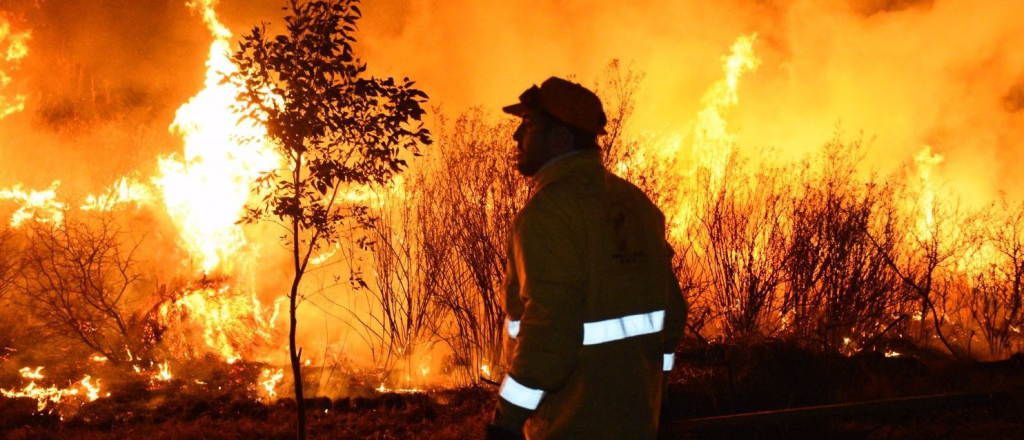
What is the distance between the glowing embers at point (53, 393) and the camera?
22.2 feet

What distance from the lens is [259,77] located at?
4562 mm

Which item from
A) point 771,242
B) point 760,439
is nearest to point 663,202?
point 771,242

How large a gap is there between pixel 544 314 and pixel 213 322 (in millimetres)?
8373

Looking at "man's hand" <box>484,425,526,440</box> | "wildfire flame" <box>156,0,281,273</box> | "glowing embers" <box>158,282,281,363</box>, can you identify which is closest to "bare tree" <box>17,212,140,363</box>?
"glowing embers" <box>158,282,281,363</box>

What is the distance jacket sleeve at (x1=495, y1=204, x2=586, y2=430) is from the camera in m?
2.07

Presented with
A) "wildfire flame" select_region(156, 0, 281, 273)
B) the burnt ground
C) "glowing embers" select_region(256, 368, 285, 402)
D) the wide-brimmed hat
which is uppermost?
"wildfire flame" select_region(156, 0, 281, 273)

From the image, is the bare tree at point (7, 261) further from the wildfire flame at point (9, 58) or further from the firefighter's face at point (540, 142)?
the firefighter's face at point (540, 142)

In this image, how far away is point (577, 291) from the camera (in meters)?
2.17

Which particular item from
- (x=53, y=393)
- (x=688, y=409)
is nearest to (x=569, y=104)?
(x=688, y=409)

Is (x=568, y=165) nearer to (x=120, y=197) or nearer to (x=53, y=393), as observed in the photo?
(x=53, y=393)

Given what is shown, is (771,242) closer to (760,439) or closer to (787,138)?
(760,439)

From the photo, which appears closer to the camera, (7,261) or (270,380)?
(270,380)

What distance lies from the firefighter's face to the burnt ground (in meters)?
4.05

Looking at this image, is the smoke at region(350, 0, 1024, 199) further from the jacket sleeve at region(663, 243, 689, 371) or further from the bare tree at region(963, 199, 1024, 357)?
the jacket sleeve at region(663, 243, 689, 371)
